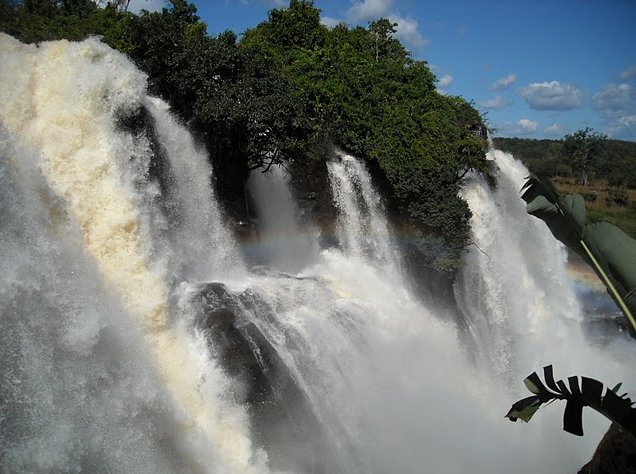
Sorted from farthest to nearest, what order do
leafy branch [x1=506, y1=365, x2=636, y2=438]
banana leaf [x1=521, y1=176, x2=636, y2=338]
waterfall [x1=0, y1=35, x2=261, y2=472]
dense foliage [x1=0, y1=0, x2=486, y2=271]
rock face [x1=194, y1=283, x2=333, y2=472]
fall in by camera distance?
dense foliage [x1=0, y1=0, x2=486, y2=271] < rock face [x1=194, y1=283, x2=333, y2=472] < waterfall [x1=0, y1=35, x2=261, y2=472] < banana leaf [x1=521, y1=176, x2=636, y2=338] < leafy branch [x1=506, y1=365, x2=636, y2=438]

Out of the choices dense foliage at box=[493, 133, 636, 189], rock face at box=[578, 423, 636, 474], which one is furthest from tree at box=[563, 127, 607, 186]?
rock face at box=[578, 423, 636, 474]

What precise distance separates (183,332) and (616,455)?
20.2 ft

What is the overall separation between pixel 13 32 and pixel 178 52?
145 inches

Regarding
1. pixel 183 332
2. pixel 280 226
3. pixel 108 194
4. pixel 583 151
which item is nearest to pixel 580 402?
pixel 183 332

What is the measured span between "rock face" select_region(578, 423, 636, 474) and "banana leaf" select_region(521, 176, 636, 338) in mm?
1006

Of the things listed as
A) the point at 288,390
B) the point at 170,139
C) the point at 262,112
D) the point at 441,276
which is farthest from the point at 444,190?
the point at 288,390

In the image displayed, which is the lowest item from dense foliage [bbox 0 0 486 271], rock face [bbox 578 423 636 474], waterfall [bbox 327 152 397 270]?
rock face [bbox 578 423 636 474]

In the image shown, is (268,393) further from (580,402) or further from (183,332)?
(580,402)

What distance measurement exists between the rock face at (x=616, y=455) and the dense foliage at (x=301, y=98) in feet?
30.3

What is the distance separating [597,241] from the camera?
4320mm

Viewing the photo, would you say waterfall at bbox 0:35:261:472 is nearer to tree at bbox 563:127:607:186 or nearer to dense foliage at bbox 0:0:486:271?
dense foliage at bbox 0:0:486:271

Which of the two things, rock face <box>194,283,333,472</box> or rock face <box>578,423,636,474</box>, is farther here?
rock face <box>194,283,333,472</box>

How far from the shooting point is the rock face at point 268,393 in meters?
8.53

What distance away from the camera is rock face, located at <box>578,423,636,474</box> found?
4.52 meters
